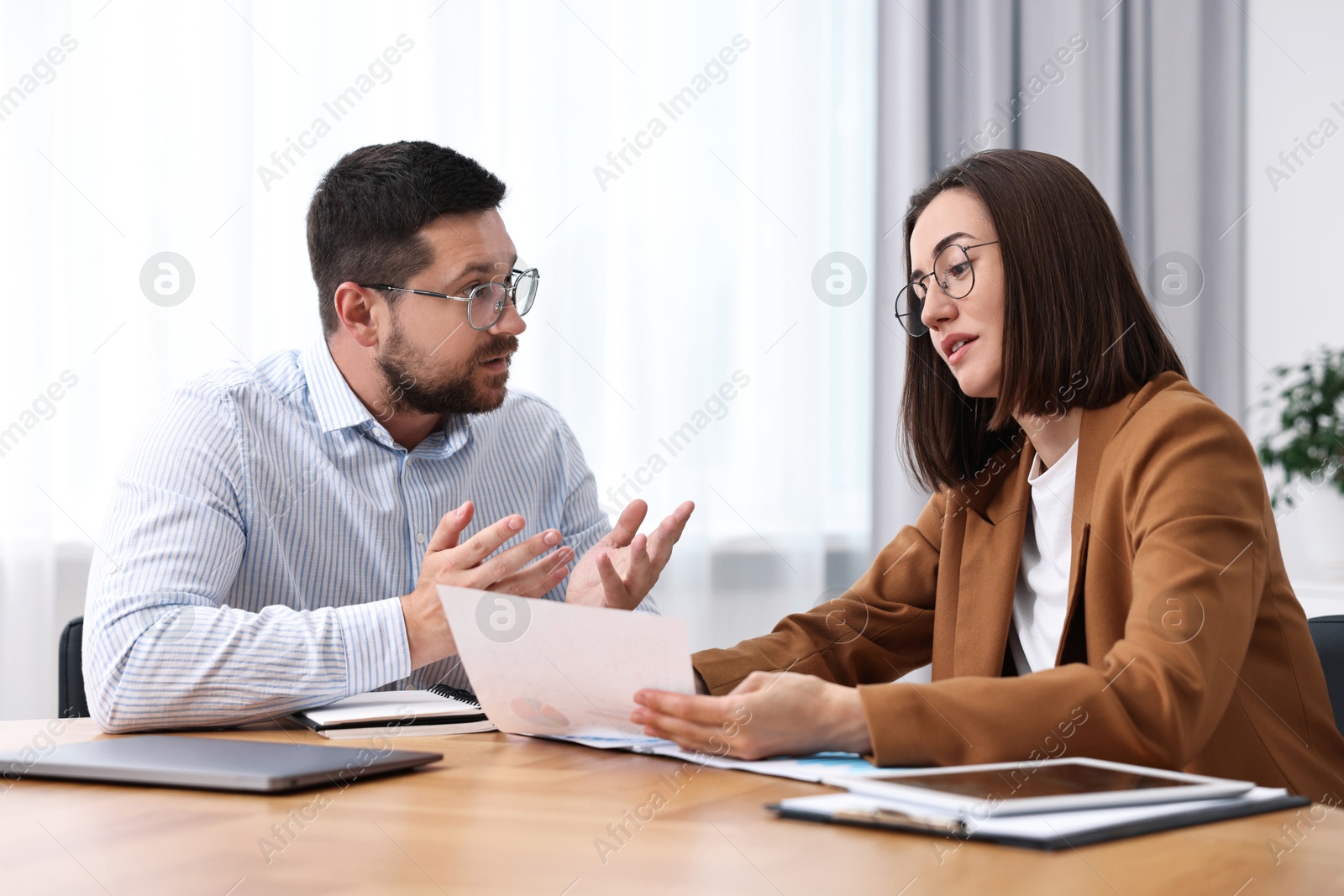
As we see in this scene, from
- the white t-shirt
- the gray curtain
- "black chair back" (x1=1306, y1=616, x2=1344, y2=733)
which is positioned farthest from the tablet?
the gray curtain

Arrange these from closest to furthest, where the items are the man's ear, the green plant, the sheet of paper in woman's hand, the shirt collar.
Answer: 1. the sheet of paper in woman's hand
2. the shirt collar
3. the man's ear
4. the green plant

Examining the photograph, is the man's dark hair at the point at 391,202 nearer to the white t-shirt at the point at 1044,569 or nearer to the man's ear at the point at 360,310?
the man's ear at the point at 360,310

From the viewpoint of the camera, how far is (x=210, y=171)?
2.43 meters

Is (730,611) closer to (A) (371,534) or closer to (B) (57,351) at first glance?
(A) (371,534)

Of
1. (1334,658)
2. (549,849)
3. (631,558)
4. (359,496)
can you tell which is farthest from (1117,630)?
(359,496)

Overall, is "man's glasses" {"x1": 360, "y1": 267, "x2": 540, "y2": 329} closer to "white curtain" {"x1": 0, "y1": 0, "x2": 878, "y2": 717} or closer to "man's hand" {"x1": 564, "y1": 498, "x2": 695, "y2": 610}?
"man's hand" {"x1": 564, "y1": 498, "x2": 695, "y2": 610}

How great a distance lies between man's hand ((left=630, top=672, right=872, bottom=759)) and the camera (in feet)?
3.43

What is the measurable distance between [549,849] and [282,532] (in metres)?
0.96

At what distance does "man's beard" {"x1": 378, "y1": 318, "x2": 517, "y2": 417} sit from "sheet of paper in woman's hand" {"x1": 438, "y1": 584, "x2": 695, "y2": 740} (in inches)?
26.0

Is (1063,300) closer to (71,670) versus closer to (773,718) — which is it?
A: (773,718)

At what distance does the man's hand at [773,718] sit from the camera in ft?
3.43

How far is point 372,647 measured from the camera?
1.38 meters

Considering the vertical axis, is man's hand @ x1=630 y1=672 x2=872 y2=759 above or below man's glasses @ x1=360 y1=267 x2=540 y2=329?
below

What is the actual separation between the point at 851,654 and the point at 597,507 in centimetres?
60
